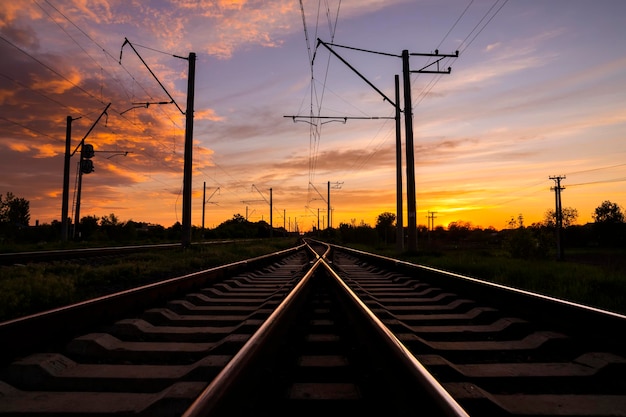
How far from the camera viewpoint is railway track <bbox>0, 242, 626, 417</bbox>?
8.18 feet

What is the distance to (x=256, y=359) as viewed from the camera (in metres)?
2.84

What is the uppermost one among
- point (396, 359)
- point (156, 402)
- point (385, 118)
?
point (385, 118)

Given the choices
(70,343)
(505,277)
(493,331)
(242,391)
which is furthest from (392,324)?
(505,277)

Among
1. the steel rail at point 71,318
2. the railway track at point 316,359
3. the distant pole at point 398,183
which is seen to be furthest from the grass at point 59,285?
the distant pole at point 398,183

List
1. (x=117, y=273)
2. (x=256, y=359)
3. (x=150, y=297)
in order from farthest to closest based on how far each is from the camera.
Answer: (x=117, y=273), (x=150, y=297), (x=256, y=359)

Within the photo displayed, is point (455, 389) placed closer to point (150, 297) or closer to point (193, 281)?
point (150, 297)

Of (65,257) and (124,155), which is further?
(124,155)

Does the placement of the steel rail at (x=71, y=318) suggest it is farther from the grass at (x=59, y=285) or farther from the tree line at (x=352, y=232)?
the tree line at (x=352, y=232)

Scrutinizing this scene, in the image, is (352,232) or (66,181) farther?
(352,232)

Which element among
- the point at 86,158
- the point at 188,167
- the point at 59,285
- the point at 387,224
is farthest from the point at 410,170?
the point at 387,224

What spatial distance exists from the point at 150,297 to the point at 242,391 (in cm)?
390

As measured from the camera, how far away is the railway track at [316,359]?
2494 mm

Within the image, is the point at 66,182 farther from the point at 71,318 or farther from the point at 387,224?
the point at 387,224

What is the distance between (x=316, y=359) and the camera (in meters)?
3.56
